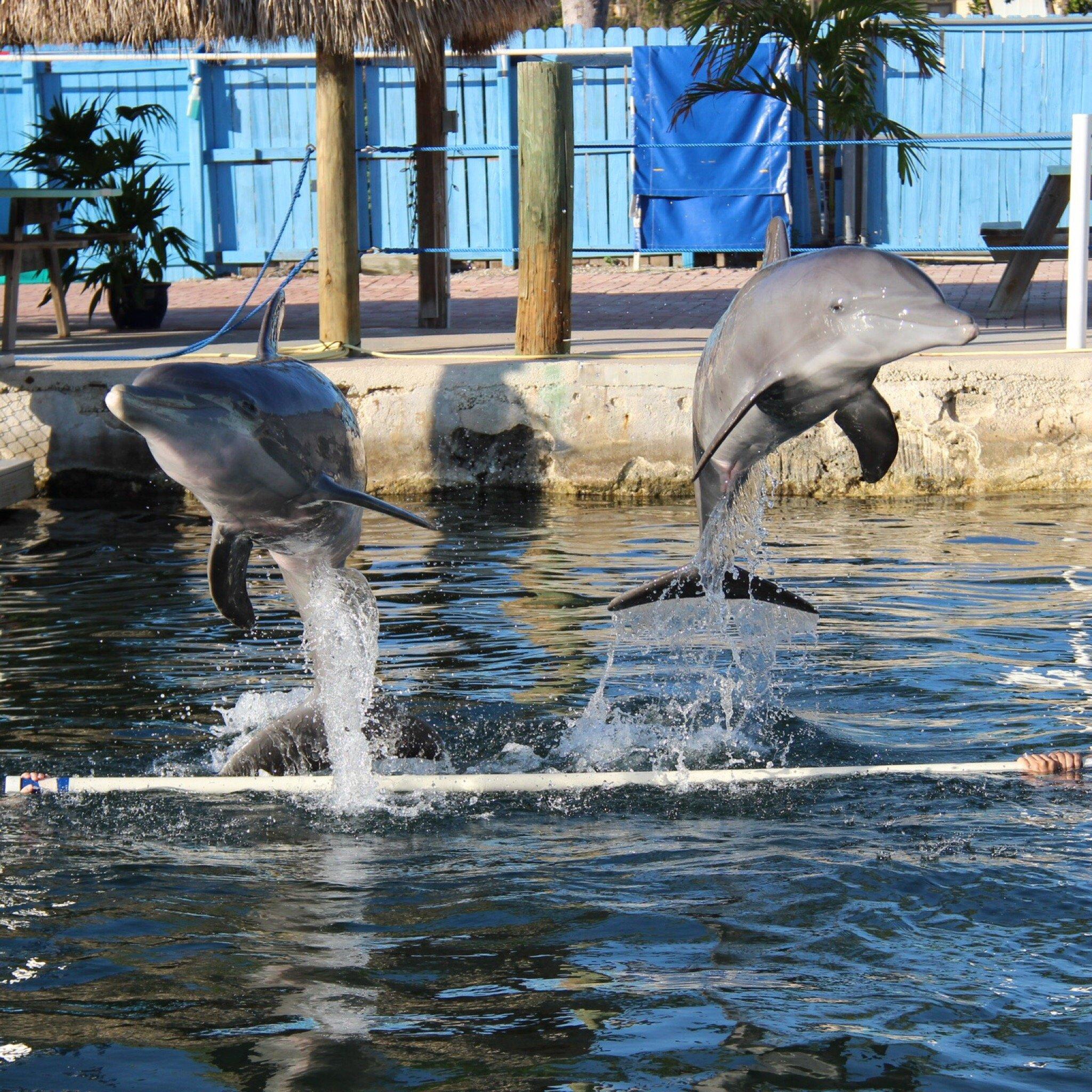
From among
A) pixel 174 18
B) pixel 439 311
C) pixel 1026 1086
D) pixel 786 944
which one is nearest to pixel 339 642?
pixel 786 944

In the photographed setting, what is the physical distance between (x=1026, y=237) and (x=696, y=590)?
858 cm

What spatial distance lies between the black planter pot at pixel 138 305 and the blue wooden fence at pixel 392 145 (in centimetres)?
552

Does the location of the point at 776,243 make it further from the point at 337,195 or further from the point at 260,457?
the point at 337,195

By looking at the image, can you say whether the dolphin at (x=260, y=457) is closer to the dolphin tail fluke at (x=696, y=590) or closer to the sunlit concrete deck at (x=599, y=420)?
the dolphin tail fluke at (x=696, y=590)

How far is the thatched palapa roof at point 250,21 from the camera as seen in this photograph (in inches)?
421

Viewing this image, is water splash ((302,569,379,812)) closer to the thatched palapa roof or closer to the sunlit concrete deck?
the sunlit concrete deck

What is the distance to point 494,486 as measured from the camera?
10.5 m

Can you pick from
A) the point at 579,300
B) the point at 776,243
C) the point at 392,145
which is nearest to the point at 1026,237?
the point at 579,300

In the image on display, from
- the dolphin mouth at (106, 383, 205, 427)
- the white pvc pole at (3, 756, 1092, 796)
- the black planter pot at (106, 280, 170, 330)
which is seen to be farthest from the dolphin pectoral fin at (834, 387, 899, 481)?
the black planter pot at (106, 280, 170, 330)

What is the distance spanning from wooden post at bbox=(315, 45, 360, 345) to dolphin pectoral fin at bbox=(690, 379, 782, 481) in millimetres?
6553

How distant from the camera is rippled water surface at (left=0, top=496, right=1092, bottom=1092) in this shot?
3.55m

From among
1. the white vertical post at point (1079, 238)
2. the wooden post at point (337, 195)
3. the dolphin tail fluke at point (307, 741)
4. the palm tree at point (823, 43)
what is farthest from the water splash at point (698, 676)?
the palm tree at point (823, 43)

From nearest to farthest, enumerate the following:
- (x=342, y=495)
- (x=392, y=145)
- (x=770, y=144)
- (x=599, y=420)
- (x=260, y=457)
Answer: (x=260, y=457)
(x=342, y=495)
(x=599, y=420)
(x=770, y=144)
(x=392, y=145)

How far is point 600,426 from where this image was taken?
33.7 ft
